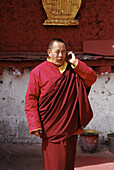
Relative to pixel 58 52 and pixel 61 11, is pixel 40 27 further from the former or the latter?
pixel 58 52

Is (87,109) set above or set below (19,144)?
above

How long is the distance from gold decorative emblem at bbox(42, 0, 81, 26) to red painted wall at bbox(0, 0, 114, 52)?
151 mm

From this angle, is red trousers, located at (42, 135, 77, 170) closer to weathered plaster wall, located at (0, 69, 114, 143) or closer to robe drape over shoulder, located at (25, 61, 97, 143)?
robe drape over shoulder, located at (25, 61, 97, 143)

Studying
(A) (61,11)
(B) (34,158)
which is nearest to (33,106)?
(B) (34,158)

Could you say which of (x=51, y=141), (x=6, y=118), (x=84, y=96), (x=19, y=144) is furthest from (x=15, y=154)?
(x=84, y=96)

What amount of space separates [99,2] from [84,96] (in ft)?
11.3

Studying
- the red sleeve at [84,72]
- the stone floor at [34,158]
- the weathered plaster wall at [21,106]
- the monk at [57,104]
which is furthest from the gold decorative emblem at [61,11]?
the stone floor at [34,158]

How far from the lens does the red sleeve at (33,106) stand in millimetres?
2426

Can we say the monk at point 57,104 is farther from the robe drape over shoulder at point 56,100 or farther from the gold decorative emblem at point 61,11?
the gold decorative emblem at point 61,11

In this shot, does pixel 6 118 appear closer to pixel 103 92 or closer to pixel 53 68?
pixel 103 92

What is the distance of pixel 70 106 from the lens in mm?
2518

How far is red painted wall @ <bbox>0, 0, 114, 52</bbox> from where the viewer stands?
16.4 ft

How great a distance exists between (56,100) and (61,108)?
114 millimetres

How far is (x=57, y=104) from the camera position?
2449 mm
